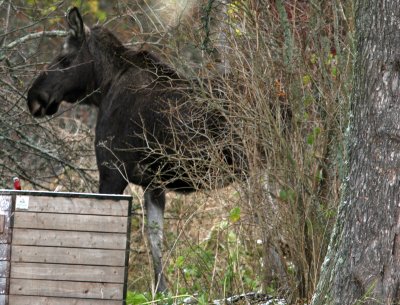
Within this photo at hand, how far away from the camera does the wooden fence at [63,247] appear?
291 inches

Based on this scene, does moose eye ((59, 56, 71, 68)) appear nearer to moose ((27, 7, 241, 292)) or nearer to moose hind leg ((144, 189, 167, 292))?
moose ((27, 7, 241, 292))

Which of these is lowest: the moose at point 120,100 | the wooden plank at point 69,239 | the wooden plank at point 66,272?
the wooden plank at point 66,272

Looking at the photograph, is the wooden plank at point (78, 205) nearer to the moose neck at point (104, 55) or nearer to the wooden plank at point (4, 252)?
the wooden plank at point (4, 252)

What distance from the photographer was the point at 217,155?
795cm

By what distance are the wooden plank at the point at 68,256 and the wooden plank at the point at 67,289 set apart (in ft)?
0.50

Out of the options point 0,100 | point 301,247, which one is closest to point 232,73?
point 301,247

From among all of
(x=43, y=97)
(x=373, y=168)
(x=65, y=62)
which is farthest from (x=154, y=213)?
(x=373, y=168)

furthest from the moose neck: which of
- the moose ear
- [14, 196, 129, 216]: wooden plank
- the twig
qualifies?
[14, 196, 129, 216]: wooden plank

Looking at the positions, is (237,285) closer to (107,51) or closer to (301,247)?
(301,247)

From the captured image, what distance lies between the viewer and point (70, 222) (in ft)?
24.4

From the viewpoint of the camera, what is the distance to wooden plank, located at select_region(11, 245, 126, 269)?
741cm

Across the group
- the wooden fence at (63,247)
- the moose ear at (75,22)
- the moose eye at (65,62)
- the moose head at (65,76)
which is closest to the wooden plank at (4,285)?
the wooden fence at (63,247)

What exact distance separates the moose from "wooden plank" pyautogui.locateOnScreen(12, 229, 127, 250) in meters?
2.23

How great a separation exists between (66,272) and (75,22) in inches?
171
